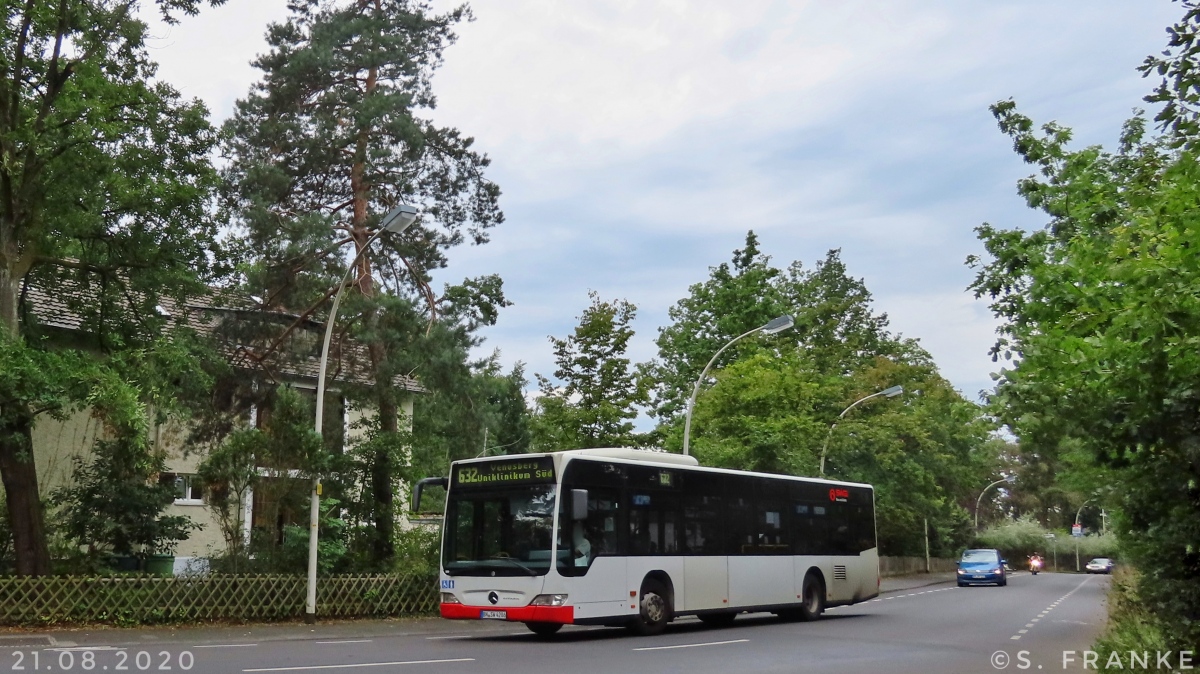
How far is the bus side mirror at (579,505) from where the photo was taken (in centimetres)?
1740

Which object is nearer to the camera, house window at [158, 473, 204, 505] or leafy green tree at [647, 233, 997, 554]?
house window at [158, 473, 204, 505]

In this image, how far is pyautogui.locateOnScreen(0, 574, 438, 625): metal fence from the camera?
19094 mm

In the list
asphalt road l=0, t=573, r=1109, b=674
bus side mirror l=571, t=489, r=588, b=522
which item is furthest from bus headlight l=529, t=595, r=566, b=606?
bus side mirror l=571, t=489, r=588, b=522

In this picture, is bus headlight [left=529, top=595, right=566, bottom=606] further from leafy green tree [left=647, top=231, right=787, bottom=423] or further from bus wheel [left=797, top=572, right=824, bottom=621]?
leafy green tree [left=647, top=231, right=787, bottom=423]

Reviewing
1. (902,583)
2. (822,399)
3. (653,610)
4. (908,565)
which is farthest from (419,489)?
(908,565)

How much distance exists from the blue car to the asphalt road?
24968 millimetres

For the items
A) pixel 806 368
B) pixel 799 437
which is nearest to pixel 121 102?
pixel 799 437

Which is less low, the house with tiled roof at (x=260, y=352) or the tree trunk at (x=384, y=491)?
the house with tiled roof at (x=260, y=352)

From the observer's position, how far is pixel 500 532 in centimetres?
1802

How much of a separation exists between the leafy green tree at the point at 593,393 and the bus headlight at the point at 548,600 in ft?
56.6

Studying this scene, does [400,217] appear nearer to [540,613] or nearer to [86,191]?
[86,191]

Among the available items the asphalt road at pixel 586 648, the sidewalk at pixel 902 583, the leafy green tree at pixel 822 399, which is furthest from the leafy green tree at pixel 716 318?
the asphalt road at pixel 586 648

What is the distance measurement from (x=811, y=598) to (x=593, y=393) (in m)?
12.7

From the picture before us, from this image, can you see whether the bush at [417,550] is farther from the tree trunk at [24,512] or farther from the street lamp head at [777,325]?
the street lamp head at [777,325]
